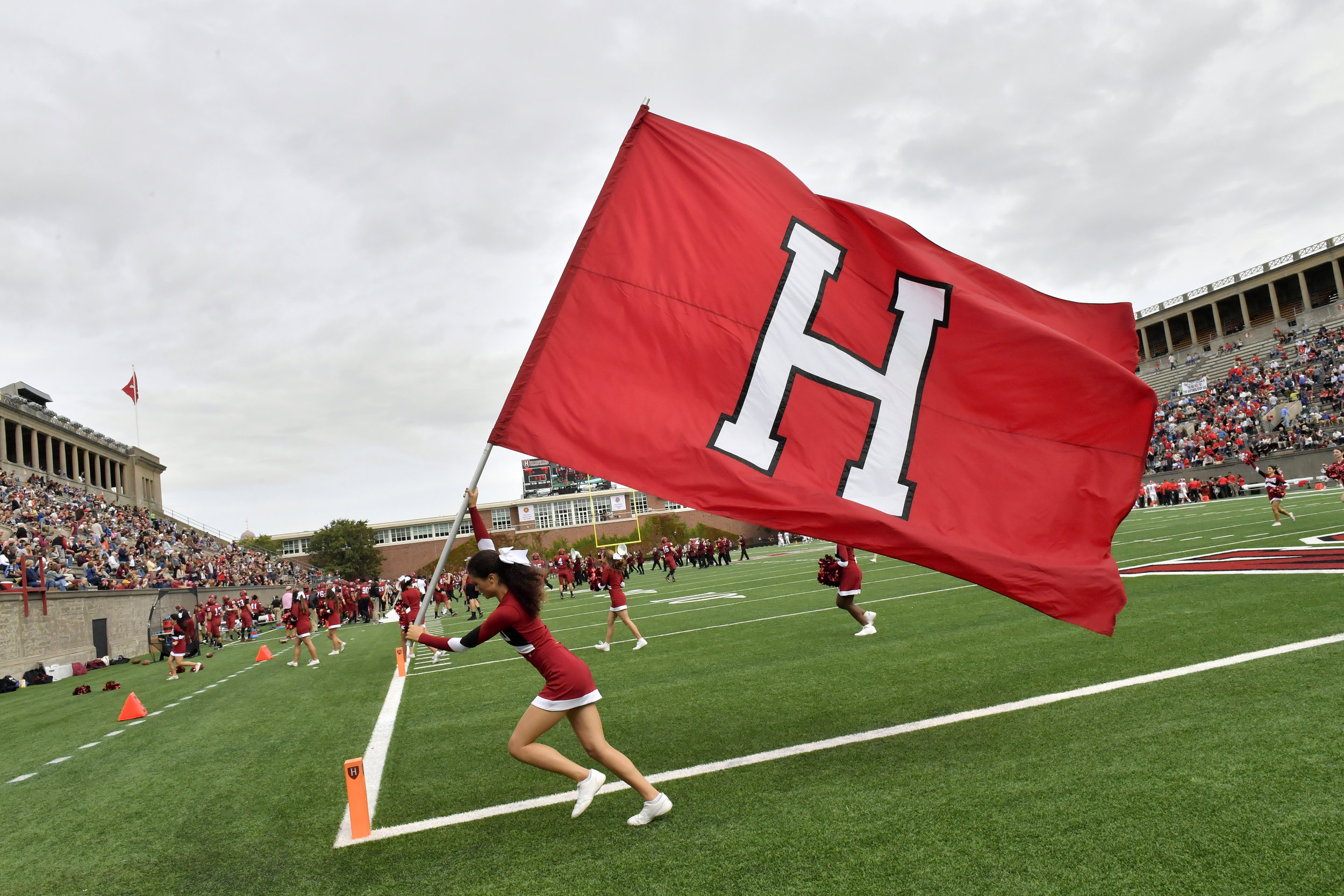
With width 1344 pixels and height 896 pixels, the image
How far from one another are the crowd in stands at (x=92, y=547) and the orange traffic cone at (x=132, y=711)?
10.8 meters

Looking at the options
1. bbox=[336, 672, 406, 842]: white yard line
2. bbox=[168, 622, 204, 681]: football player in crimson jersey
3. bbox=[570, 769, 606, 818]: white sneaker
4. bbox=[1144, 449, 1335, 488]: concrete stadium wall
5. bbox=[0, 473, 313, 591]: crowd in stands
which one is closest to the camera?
bbox=[570, 769, 606, 818]: white sneaker

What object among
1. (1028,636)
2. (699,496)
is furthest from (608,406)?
(1028,636)

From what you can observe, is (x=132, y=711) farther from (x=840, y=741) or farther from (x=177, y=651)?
(x=840, y=741)

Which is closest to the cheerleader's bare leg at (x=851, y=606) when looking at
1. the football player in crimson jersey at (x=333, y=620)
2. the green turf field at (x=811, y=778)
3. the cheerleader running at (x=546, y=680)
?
the green turf field at (x=811, y=778)

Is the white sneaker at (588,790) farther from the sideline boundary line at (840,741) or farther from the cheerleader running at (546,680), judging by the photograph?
the sideline boundary line at (840,741)

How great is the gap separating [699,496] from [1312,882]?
3127mm

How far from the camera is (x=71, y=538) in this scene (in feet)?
90.7

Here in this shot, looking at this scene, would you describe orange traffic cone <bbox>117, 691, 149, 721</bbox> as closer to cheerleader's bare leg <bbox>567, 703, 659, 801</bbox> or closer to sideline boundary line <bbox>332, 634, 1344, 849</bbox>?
sideline boundary line <bbox>332, 634, 1344, 849</bbox>

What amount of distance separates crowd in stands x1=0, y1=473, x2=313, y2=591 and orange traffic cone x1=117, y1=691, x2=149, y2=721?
35.3ft

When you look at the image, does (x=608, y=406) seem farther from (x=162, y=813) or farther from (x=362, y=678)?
(x=362, y=678)

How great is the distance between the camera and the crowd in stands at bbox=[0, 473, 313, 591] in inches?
872

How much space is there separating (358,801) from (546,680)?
1446 mm

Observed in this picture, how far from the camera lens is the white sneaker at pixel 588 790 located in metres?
4.74

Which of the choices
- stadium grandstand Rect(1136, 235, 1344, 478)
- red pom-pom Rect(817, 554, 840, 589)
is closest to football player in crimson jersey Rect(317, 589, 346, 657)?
red pom-pom Rect(817, 554, 840, 589)
